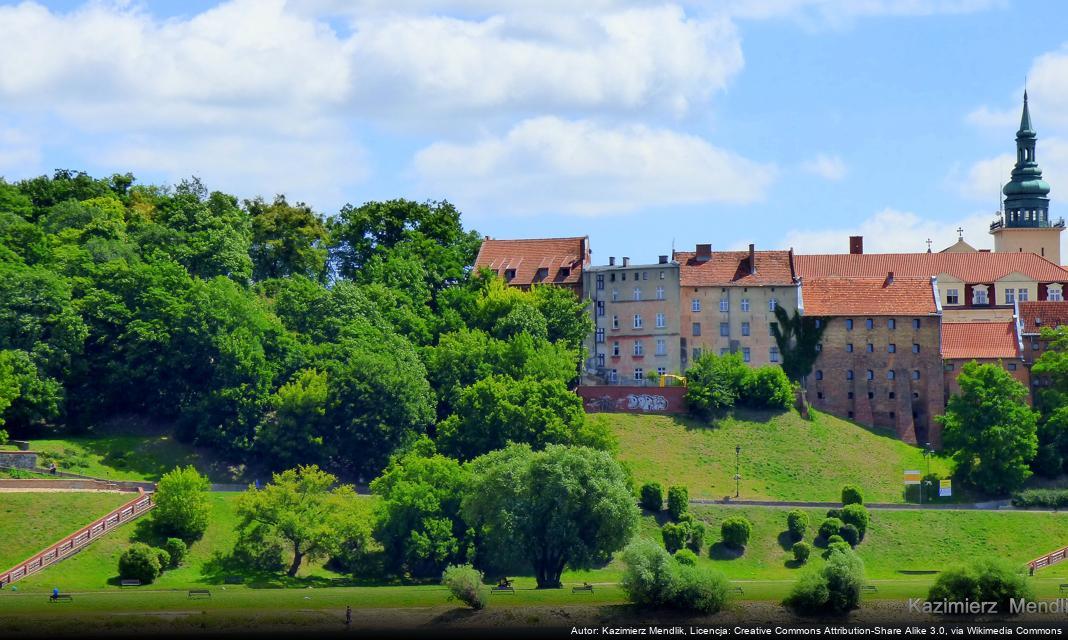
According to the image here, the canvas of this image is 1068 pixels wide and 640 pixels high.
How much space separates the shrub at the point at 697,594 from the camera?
3573 inches

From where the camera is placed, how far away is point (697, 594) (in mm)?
90812

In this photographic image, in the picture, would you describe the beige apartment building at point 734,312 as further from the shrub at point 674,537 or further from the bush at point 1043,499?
the shrub at point 674,537

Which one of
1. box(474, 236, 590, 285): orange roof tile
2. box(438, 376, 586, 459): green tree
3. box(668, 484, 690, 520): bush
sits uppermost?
box(474, 236, 590, 285): orange roof tile

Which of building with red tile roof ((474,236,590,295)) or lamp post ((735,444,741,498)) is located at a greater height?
building with red tile roof ((474,236,590,295))

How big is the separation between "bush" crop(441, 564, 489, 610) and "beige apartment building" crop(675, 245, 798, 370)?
42461 mm

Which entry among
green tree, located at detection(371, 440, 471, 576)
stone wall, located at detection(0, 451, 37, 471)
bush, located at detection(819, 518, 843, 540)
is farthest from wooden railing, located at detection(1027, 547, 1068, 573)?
stone wall, located at detection(0, 451, 37, 471)

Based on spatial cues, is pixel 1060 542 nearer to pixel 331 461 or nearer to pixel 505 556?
pixel 505 556

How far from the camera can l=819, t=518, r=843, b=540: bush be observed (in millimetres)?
108125

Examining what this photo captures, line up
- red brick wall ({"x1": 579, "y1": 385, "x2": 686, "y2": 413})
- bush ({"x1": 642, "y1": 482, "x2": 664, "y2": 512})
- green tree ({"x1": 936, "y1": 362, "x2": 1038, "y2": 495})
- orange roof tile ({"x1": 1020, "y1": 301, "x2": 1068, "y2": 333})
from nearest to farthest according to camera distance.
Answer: bush ({"x1": 642, "y1": 482, "x2": 664, "y2": 512}) < green tree ({"x1": 936, "y1": 362, "x2": 1038, "y2": 495}) < red brick wall ({"x1": 579, "y1": 385, "x2": 686, "y2": 413}) < orange roof tile ({"x1": 1020, "y1": 301, "x2": 1068, "y2": 333})

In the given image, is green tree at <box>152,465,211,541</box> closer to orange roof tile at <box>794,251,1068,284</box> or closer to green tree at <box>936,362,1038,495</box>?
green tree at <box>936,362,1038,495</box>

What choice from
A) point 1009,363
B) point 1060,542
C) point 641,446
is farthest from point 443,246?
point 1060,542

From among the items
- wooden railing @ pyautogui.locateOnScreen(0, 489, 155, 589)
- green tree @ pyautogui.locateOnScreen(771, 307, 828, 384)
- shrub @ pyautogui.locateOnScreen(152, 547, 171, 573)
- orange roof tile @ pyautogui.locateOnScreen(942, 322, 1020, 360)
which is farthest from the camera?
green tree @ pyautogui.locateOnScreen(771, 307, 828, 384)

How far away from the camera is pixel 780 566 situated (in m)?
106

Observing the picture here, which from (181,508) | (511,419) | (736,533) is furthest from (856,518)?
(181,508)
